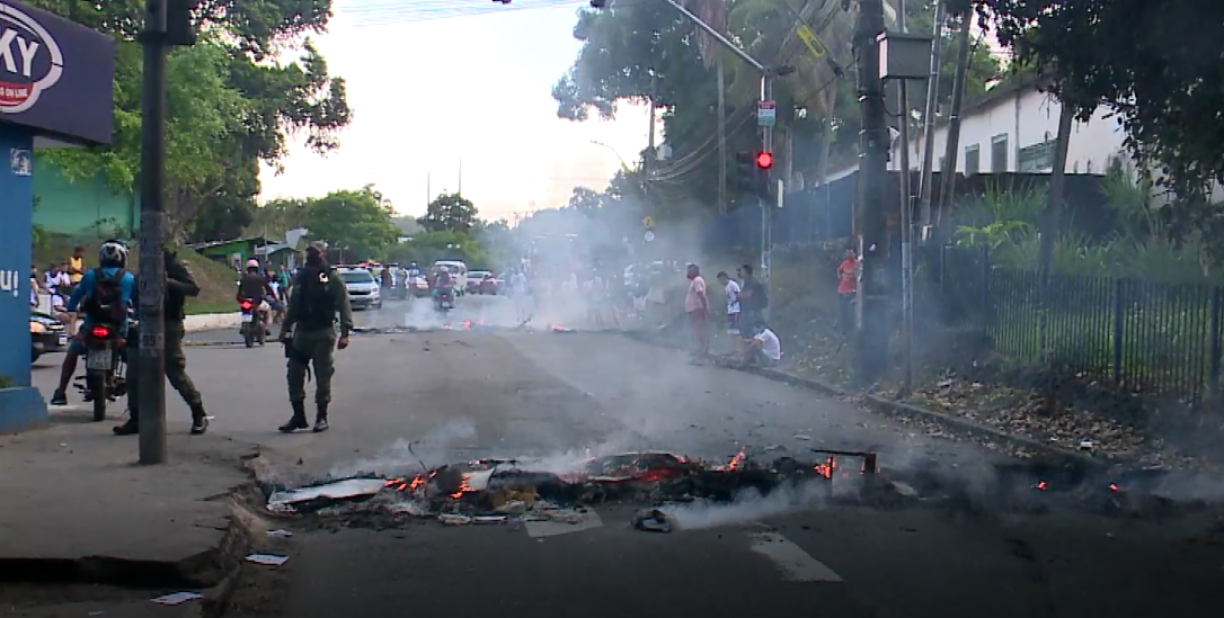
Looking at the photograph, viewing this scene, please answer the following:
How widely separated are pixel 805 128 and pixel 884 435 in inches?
1279

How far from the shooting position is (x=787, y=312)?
25.5m

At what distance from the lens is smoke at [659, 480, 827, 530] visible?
786cm

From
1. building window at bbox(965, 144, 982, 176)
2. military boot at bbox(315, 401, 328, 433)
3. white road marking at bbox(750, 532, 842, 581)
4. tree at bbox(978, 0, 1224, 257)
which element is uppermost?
building window at bbox(965, 144, 982, 176)

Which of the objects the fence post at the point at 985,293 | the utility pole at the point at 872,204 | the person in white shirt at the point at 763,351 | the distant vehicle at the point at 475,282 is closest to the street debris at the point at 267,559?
the utility pole at the point at 872,204

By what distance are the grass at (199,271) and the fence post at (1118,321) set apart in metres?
25.4

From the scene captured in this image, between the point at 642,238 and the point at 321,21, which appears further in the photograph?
the point at 642,238

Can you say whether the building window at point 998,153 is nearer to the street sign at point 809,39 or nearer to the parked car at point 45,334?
the street sign at point 809,39

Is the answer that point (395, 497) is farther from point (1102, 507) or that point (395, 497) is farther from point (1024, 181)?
point (1024, 181)

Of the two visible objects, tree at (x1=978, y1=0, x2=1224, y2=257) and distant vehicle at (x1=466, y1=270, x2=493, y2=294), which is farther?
distant vehicle at (x1=466, y1=270, x2=493, y2=294)

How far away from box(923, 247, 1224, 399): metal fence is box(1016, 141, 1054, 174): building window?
1371cm

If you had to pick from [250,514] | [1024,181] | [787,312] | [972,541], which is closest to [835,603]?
[972,541]

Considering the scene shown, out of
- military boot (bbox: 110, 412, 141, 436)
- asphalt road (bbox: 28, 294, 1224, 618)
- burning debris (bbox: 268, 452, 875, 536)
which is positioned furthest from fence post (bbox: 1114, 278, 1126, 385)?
military boot (bbox: 110, 412, 141, 436)

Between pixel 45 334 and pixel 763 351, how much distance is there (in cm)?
1222

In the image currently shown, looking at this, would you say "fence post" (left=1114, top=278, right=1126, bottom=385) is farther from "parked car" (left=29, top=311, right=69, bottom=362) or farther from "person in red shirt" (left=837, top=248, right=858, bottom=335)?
"parked car" (left=29, top=311, right=69, bottom=362)
